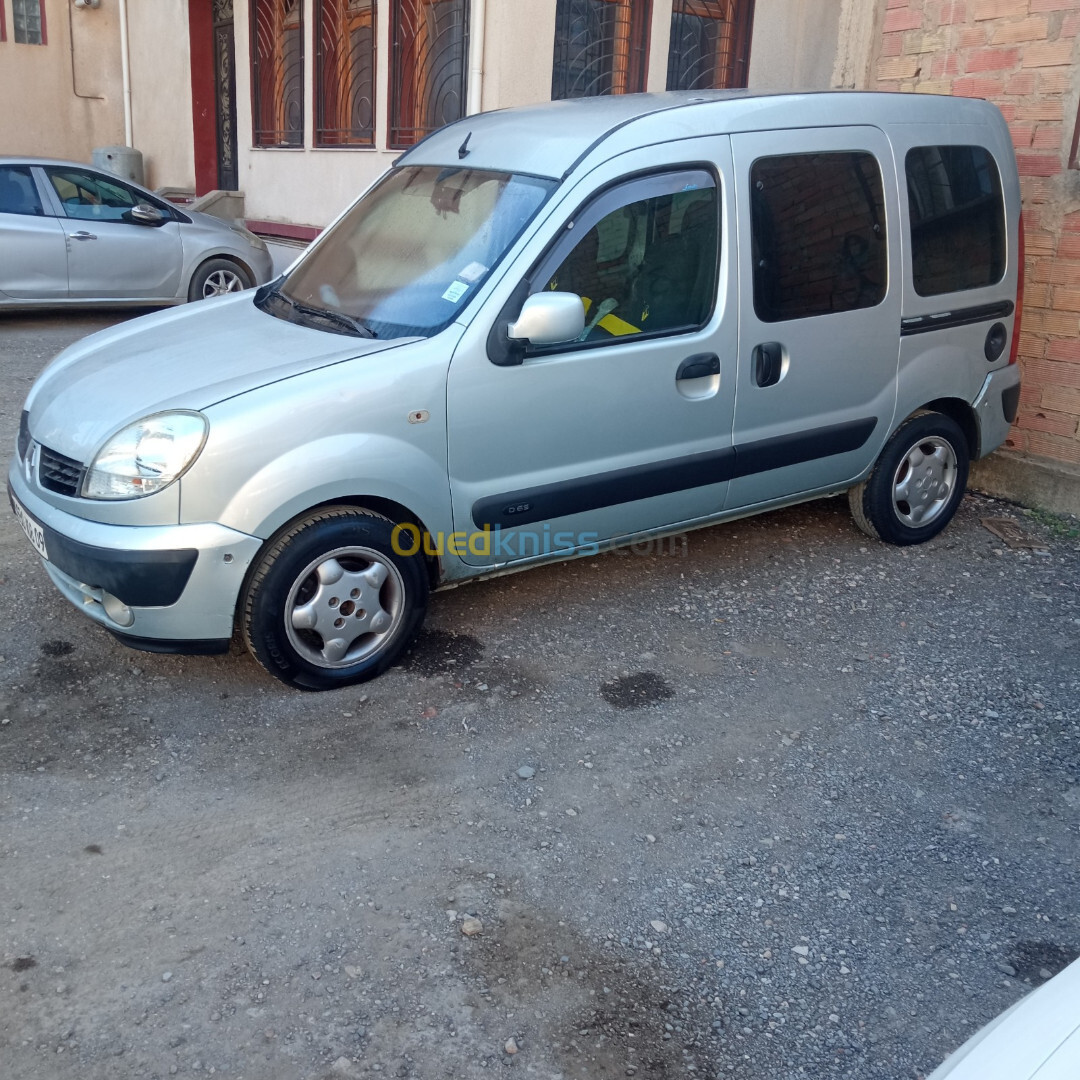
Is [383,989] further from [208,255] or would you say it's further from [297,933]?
[208,255]

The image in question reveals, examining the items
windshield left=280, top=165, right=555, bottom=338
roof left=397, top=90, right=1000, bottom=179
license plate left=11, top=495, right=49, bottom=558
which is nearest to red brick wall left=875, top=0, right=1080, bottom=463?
roof left=397, top=90, right=1000, bottom=179

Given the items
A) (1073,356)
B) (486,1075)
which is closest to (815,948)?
(486,1075)

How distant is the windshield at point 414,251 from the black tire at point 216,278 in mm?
6118

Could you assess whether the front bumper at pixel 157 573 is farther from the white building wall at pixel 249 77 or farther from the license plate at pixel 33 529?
the white building wall at pixel 249 77

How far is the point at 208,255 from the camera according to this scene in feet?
33.8

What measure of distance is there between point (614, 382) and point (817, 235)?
117cm

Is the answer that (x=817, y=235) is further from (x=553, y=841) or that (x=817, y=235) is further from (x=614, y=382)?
(x=553, y=841)

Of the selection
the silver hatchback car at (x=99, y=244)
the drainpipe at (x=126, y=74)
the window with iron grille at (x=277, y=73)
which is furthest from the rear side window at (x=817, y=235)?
the drainpipe at (x=126, y=74)

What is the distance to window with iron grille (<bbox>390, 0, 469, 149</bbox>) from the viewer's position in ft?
30.9

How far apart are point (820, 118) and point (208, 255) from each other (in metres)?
7.20

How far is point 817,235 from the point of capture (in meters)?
4.52

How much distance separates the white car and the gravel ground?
0.79 metres

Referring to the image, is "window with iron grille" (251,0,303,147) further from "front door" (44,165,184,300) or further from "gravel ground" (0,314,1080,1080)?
"gravel ground" (0,314,1080,1080)

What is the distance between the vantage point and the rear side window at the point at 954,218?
15.9ft
